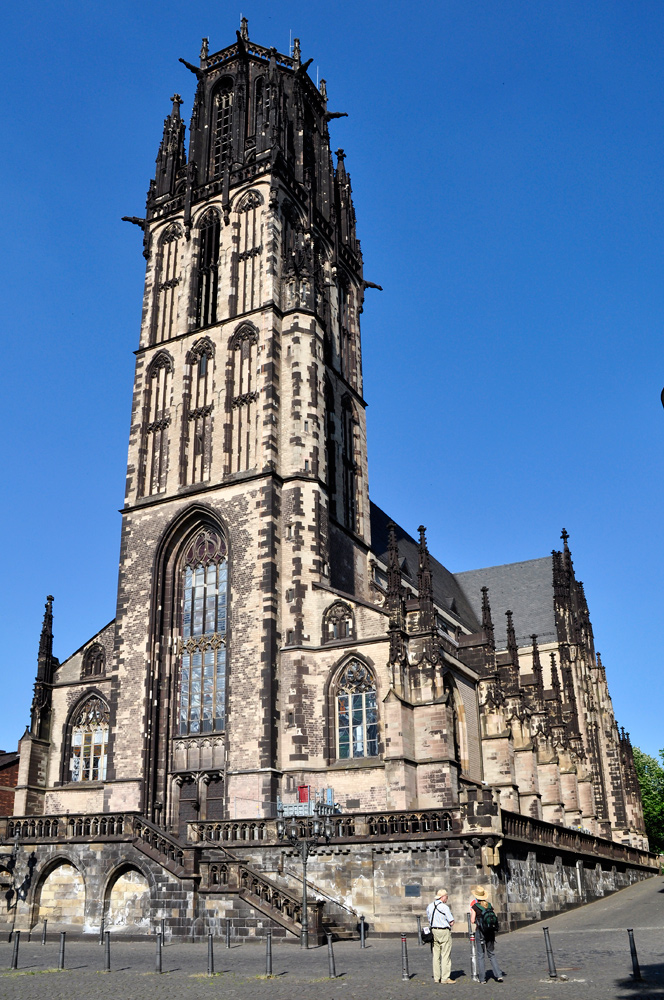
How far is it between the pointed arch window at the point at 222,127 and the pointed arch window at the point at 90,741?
23.4m

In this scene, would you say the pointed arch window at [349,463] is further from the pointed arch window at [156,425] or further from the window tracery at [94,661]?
the window tracery at [94,661]

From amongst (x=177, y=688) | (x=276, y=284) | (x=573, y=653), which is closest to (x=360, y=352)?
(x=276, y=284)

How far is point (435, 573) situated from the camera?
5528 cm

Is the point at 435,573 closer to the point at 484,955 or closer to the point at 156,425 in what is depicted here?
the point at 156,425

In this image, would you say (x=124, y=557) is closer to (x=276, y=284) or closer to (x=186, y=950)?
(x=276, y=284)

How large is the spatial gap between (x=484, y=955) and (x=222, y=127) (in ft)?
127

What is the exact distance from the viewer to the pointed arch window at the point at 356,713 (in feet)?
95.0

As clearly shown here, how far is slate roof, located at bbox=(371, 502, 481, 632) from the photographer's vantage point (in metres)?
44.4

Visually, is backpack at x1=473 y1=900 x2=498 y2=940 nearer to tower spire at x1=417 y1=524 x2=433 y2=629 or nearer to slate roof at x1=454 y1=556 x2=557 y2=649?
tower spire at x1=417 y1=524 x2=433 y2=629

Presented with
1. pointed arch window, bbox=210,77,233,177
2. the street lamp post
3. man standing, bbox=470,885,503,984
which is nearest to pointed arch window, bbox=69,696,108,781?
the street lamp post

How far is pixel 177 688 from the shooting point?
32.1 m

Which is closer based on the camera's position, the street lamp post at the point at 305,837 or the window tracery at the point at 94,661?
the street lamp post at the point at 305,837

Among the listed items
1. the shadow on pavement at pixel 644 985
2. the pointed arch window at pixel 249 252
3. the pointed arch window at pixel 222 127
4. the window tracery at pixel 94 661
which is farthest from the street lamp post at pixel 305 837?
the pointed arch window at pixel 222 127

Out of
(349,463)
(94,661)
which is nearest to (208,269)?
(349,463)
